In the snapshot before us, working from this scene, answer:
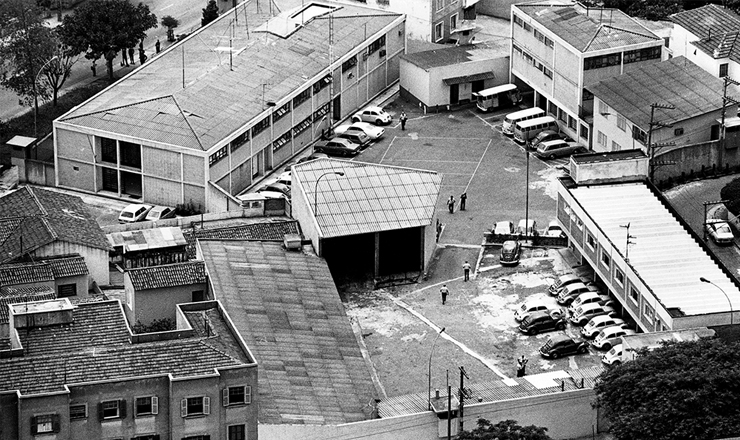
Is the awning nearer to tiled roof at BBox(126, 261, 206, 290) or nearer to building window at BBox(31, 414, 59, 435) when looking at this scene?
tiled roof at BBox(126, 261, 206, 290)

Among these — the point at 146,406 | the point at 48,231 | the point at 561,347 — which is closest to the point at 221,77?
the point at 48,231

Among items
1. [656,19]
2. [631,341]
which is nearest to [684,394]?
[631,341]

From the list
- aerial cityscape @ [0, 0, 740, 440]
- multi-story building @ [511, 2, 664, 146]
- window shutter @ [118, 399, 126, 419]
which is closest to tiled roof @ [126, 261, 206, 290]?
aerial cityscape @ [0, 0, 740, 440]

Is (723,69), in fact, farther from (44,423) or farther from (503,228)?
(44,423)

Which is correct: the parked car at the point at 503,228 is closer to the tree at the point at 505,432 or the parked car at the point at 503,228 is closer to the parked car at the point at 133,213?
the parked car at the point at 133,213

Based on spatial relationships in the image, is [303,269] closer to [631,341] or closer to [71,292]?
[71,292]

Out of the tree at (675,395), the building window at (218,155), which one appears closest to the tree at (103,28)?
the building window at (218,155)
